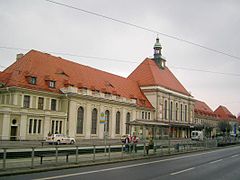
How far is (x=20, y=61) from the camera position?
160 ft

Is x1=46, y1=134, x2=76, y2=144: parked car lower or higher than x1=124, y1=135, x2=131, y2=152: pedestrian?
lower

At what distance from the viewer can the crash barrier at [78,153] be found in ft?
49.3

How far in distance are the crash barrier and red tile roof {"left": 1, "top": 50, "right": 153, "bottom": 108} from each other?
80.3 feet

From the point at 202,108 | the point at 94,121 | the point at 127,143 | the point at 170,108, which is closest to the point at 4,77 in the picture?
the point at 94,121

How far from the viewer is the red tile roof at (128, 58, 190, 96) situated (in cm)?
7688

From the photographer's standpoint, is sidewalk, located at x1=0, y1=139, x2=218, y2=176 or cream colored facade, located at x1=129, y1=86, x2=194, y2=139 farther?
cream colored facade, located at x1=129, y1=86, x2=194, y2=139

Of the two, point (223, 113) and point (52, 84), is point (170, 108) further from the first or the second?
point (223, 113)

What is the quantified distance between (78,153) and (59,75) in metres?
32.8

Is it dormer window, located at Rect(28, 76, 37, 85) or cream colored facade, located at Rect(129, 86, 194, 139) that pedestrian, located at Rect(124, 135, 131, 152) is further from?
cream colored facade, located at Rect(129, 86, 194, 139)

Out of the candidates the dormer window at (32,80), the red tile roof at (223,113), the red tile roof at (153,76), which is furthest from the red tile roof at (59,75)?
the red tile roof at (223,113)

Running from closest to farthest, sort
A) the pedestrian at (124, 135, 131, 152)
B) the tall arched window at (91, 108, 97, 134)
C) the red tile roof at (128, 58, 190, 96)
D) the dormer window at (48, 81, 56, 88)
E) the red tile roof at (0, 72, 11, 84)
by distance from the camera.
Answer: the pedestrian at (124, 135, 131, 152), the red tile roof at (0, 72, 11, 84), the dormer window at (48, 81, 56, 88), the tall arched window at (91, 108, 97, 134), the red tile roof at (128, 58, 190, 96)

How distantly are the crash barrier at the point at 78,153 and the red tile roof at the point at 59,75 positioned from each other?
80.3 feet

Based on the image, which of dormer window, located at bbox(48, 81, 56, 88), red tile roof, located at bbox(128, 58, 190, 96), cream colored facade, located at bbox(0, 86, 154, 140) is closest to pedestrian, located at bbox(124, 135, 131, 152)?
cream colored facade, located at bbox(0, 86, 154, 140)

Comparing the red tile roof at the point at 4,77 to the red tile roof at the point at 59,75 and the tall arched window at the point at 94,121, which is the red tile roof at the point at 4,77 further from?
the tall arched window at the point at 94,121
